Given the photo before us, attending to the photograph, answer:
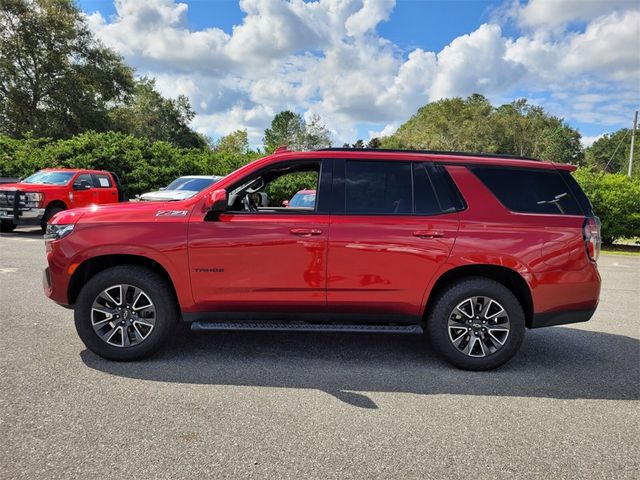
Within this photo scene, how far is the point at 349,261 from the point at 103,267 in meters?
2.23

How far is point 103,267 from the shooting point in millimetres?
4441

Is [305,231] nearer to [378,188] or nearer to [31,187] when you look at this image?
[378,188]

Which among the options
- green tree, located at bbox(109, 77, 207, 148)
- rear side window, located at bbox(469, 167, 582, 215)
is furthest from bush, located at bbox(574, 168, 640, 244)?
green tree, located at bbox(109, 77, 207, 148)

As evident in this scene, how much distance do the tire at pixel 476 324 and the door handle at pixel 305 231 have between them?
1.24 metres

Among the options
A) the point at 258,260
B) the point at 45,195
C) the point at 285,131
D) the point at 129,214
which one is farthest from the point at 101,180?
the point at 285,131

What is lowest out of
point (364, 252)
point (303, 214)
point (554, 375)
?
point (554, 375)

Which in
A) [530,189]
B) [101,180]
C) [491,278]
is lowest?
[491,278]

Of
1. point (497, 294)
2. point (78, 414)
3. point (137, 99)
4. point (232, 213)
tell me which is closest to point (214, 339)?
point (232, 213)

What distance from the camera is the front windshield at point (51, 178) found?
13.5 meters

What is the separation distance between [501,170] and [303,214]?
1849 mm

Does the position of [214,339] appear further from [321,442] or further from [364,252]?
[321,442]

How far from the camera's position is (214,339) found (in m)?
5.04

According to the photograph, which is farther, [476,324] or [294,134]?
[294,134]

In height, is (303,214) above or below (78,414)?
above
